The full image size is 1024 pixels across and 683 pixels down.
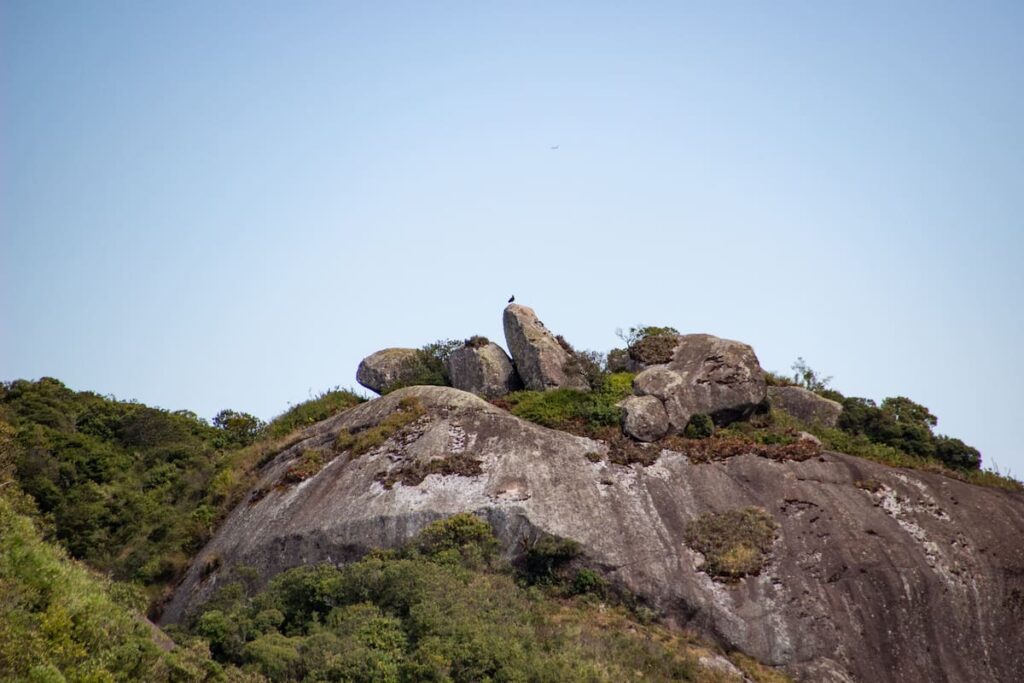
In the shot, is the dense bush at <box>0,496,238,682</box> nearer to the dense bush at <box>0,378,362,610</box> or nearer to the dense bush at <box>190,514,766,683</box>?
the dense bush at <box>190,514,766,683</box>

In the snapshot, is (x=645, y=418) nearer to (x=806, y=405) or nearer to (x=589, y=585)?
(x=589, y=585)

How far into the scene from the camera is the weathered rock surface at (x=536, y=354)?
56.5 m

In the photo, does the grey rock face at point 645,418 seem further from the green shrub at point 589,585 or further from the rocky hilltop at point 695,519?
the green shrub at point 589,585

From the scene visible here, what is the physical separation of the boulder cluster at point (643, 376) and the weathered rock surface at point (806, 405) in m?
0.05

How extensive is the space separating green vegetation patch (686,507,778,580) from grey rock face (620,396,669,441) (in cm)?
562

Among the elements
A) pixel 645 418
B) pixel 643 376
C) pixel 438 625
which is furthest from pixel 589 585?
pixel 643 376

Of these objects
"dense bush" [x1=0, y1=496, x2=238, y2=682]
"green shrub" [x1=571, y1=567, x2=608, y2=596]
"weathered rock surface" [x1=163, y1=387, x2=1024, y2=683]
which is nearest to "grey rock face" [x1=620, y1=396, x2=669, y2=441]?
"weathered rock surface" [x1=163, y1=387, x2=1024, y2=683]

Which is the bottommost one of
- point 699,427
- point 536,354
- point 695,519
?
point 695,519

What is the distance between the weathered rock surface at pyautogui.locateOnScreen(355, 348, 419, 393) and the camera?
2371 inches

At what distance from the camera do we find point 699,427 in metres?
53.1

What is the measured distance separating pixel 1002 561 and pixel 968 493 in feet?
12.1

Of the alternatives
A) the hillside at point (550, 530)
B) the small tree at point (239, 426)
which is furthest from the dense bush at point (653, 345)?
the small tree at point (239, 426)

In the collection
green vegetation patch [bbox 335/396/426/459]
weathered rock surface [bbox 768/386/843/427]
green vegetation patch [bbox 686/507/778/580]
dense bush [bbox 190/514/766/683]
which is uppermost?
weathered rock surface [bbox 768/386/843/427]

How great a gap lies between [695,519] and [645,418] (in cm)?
620
